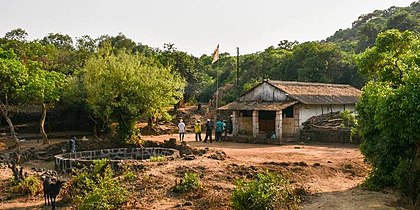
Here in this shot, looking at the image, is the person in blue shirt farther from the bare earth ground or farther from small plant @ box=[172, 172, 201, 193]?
small plant @ box=[172, 172, 201, 193]

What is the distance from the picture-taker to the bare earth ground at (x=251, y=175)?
12062 mm

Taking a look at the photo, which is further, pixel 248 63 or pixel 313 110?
pixel 248 63

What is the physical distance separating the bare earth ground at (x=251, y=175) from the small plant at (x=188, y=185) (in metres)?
0.24

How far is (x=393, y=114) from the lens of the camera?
10711 millimetres

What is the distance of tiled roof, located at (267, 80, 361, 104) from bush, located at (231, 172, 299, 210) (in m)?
17.2

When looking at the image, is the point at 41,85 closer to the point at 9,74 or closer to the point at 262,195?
the point at 9,74

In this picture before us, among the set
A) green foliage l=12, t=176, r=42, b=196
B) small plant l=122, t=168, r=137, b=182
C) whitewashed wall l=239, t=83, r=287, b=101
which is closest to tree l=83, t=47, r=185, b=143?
whitewashed wall l=239, t=83, r=287, b=101

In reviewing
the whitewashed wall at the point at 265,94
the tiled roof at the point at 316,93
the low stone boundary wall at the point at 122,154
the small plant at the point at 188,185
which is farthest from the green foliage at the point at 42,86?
the tiled roof at the point at 316,93

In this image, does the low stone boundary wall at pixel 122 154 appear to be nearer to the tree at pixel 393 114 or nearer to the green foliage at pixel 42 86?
the green foliage at pixel 42 86

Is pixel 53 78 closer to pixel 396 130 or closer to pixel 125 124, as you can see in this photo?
pixel 125 124

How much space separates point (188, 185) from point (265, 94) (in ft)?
55.5

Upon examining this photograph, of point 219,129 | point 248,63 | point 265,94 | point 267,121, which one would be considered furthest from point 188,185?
point 248,63

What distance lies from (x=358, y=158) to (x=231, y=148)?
23.2 feet

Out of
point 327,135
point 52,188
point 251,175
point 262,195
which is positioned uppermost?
point 327,135
